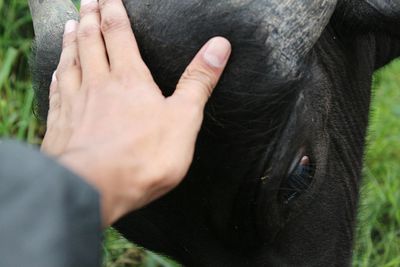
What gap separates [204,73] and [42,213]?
2.43 ft

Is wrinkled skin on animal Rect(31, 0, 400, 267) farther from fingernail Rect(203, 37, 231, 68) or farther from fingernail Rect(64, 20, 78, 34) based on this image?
fingernail Rect(64, 20, 78, 34)

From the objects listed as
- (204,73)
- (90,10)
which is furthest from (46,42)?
(204,73)

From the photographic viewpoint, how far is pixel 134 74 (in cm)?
221

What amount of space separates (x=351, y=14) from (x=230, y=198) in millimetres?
594

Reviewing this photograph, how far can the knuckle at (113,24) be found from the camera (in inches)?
92.3

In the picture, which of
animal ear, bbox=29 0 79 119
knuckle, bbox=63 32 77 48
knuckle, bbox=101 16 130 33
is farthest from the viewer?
animal ear, bbox=29 0 79 119

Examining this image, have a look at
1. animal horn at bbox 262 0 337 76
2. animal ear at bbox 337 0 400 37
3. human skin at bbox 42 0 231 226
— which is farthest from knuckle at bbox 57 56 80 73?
animal ear at bbox 337 0 400 37

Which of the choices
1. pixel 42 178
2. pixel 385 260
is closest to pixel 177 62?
pixel 42 178

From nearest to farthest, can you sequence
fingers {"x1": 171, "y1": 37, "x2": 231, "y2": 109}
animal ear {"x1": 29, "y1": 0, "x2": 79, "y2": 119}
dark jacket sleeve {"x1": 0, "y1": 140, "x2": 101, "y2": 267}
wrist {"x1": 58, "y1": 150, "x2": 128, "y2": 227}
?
1. dark jacket sleeve {"x1": 0, "y1": 140, "x2": 101, "y2": 267}
2. wrist {"x1": 58, "y1": 150, "x2": 128, "y2": 227}
3. fingers {"x1": 171, "y1": 37, "x2": 231, "y2": 109}
4. animal ear {"x1": 29, "y1": 0, "x2": 79, "y2": 119}

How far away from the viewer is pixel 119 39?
2307 millimetres

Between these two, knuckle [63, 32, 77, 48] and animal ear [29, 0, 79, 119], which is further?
animal ear [29, 0, 79, 119]

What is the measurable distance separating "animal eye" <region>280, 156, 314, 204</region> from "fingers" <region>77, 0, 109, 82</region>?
0.58 meters

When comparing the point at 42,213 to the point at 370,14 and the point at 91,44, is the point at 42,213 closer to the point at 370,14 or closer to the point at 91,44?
the point at 91,44

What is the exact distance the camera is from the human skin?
192cm
